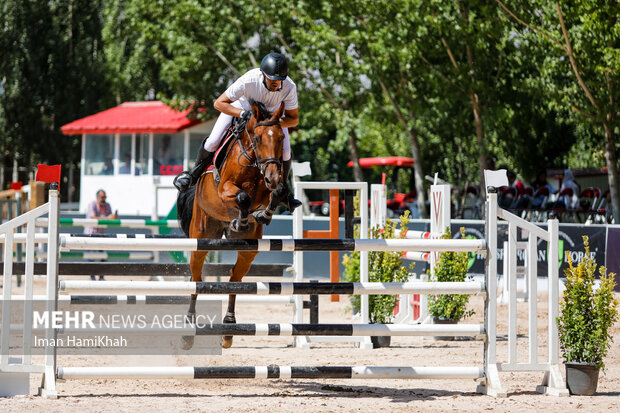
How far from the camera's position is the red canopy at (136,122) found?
1099 inches

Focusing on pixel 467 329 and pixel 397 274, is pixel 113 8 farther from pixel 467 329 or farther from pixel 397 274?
pixel 467 329

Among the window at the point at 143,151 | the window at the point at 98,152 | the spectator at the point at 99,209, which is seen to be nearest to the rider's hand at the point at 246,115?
the spectator at the point at 99,209

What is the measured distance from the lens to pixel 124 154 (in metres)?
28.7

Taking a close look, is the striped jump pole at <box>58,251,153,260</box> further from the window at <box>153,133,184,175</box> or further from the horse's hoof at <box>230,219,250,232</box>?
the window at <box>153,133,184,175</box>

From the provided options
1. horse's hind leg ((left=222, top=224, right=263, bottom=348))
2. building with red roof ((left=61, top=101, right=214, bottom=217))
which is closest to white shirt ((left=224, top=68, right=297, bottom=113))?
horse's hind leg ((left=222, top=224, right=263, bottom=348))

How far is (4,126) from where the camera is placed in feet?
115

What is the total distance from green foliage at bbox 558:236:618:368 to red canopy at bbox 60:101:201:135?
76.2ft

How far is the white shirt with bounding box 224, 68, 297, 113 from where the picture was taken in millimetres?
5609

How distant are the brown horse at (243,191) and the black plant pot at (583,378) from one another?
2138 mm

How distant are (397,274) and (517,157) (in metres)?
14.9

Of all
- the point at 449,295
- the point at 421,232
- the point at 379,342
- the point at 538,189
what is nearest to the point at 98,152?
the point at 538,189

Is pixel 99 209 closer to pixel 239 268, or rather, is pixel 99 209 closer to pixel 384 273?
pixel 384 273

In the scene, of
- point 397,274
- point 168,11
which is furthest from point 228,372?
point 168,11

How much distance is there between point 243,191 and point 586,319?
91.7 inches
